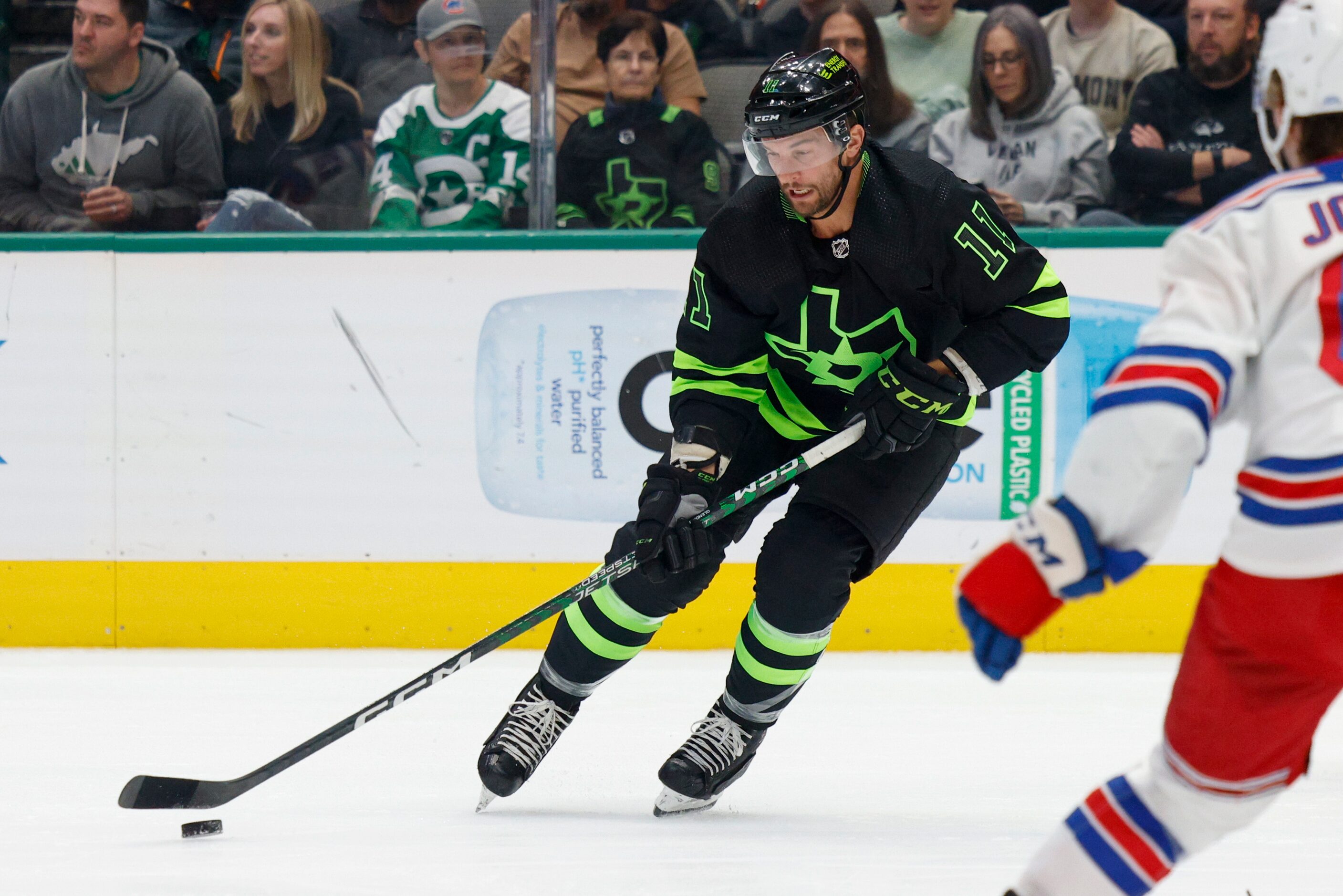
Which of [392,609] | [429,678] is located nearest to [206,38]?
[392,609]

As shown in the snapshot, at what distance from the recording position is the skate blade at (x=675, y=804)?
88.7 inches

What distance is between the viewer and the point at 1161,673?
3.40m

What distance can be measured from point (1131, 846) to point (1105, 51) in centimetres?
297

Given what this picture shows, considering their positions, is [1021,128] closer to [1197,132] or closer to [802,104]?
[1197,132]

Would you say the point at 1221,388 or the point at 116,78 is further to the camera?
the point at 116,78

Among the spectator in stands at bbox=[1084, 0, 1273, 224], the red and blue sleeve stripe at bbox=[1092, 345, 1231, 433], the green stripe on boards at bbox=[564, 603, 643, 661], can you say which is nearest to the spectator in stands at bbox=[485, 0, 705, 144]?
the spectator in stands at bbox=[1084, 0, 1273, 224]

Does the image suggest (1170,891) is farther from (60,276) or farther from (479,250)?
(60,276)

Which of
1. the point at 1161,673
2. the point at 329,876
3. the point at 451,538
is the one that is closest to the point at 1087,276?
the point at 1161,673

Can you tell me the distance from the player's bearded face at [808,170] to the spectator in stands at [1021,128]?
1732 millimetres

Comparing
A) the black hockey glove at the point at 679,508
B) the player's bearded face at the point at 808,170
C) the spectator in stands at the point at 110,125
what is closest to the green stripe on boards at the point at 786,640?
the black hockey glove at the point at 679,508

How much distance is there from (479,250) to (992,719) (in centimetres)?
173

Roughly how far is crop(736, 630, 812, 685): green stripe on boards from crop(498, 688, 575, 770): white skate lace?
1.09 feet

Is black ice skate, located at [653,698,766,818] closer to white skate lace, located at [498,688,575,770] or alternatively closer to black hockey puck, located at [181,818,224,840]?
white skate lace, located at [498,688,575,770]

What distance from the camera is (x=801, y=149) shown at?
2.06 metres
